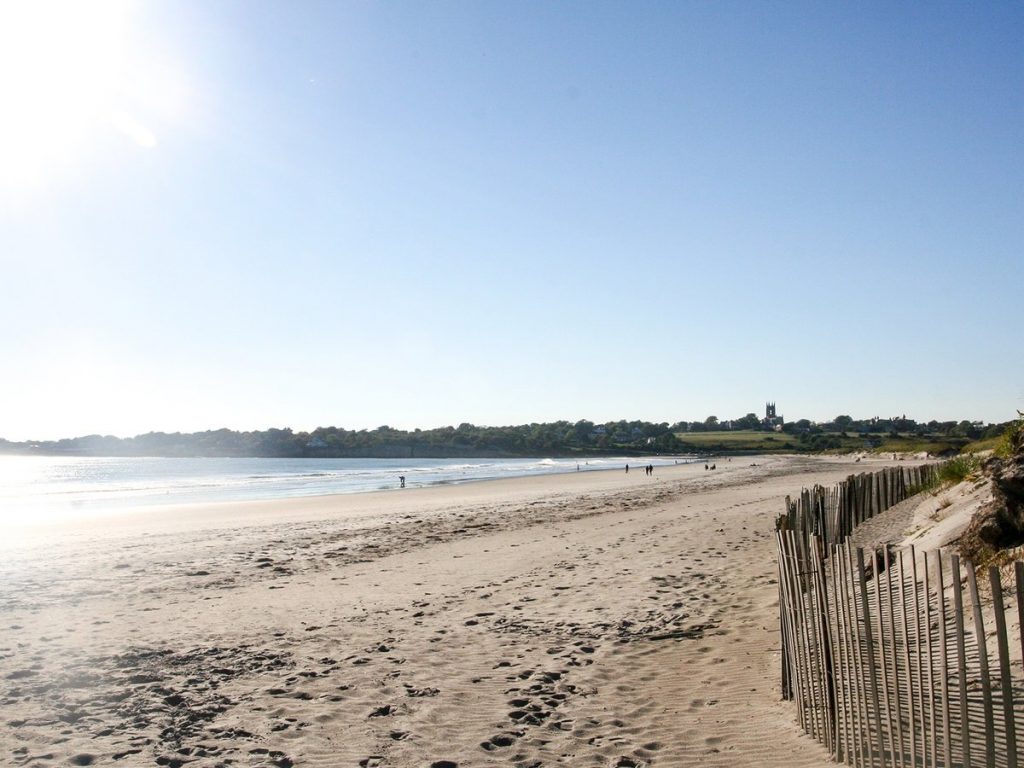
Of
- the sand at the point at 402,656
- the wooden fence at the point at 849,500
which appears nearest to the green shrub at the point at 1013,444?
the wooden fence at the point at 849,500

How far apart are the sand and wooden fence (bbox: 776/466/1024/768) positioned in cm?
51

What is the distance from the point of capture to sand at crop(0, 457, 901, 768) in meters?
6.05

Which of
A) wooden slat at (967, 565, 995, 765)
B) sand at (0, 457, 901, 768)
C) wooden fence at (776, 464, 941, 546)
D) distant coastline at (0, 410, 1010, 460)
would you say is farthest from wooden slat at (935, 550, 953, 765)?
distant coastline at (0, 410, 1010, 460)

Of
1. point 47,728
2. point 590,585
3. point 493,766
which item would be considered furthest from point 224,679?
point 590,585

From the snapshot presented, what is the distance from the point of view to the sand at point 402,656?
19.9ft

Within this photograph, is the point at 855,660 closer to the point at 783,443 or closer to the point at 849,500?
the point at 849,500

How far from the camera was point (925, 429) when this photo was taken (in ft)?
554

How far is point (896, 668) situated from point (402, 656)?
5540mm

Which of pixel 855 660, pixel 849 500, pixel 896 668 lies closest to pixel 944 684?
pixel 896 668

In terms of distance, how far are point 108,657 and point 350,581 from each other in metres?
5.02

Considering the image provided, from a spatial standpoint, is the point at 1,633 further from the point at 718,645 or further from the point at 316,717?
the point at 718,645

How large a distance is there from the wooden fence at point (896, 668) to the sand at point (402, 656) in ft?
1.67

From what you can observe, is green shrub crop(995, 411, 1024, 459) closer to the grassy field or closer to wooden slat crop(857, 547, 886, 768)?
wooden slat crop(857, 547, 886, 768)

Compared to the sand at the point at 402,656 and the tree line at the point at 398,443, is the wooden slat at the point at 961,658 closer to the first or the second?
the sand at the point at 402,656
